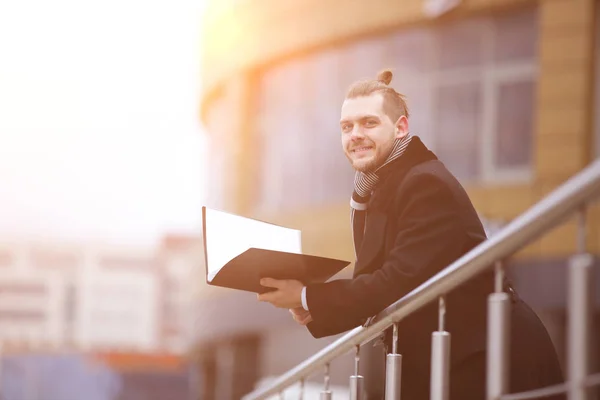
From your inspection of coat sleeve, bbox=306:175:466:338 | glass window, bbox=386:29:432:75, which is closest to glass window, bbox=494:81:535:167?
glass window, bbox=386:29:432:75

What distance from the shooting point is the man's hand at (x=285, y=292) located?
10.6ft

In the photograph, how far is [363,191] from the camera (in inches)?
129

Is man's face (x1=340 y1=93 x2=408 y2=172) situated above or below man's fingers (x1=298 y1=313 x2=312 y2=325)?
above

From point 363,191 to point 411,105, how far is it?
929cm

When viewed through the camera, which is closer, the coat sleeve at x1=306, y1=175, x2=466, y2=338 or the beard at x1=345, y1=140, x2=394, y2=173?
the coat sleeve at x1=306, y1=175, x2=466, y2=338

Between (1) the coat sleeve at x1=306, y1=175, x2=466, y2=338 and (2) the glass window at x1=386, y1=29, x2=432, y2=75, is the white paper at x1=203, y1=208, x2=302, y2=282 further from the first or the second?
(2) the glass window at x1=386, y1=29, x2=432, y2=75

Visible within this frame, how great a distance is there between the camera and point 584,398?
2.37 meters

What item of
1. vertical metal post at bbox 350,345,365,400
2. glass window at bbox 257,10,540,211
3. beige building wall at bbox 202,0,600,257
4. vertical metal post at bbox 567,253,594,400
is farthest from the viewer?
glass window at bbox 257,10,540,211

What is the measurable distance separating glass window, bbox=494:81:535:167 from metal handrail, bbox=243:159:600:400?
10990 millimetres

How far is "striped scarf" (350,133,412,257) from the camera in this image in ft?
10.6

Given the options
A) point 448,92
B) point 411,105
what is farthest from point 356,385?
point 448,92

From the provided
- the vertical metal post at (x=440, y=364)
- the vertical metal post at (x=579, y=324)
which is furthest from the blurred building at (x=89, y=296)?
the vertical metal post at (x=579, y=324)

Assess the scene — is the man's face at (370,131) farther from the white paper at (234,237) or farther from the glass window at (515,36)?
the glass window at (515,36)

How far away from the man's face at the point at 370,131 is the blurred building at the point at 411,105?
8451mm
